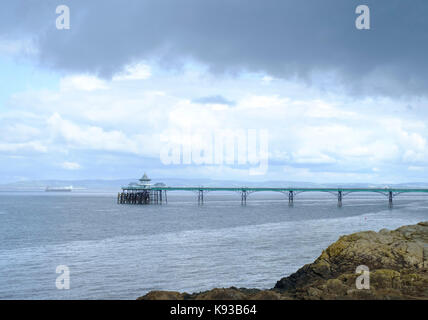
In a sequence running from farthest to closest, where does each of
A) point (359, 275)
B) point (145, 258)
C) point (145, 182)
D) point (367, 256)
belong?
point (145, 182) → point (145, 258) → point (367, 256) → point (359, 275)

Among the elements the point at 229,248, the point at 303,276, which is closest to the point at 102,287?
the point at 303,276

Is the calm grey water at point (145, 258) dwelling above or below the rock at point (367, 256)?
below

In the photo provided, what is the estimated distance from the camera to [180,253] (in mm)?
35438

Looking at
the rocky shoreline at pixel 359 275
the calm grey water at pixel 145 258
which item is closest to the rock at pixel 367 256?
the rocky shoreline at pixel 359 275

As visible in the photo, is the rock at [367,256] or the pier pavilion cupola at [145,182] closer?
the rock at [367,256]

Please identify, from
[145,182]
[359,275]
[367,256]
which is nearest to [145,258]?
[367,256]

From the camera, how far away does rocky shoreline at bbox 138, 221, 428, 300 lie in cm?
1455

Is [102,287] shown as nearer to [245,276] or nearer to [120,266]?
[120,266]

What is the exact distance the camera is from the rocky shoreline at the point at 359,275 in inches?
573

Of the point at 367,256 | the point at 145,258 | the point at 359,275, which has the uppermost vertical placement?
the point at 367,256

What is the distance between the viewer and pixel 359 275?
1736 centimetres

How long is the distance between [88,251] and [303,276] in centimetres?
2332

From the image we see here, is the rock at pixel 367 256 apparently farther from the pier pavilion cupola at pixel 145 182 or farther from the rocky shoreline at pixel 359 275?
the pier pavilion cupola at pixel 145 182

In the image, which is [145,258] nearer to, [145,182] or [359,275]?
[359,275]
